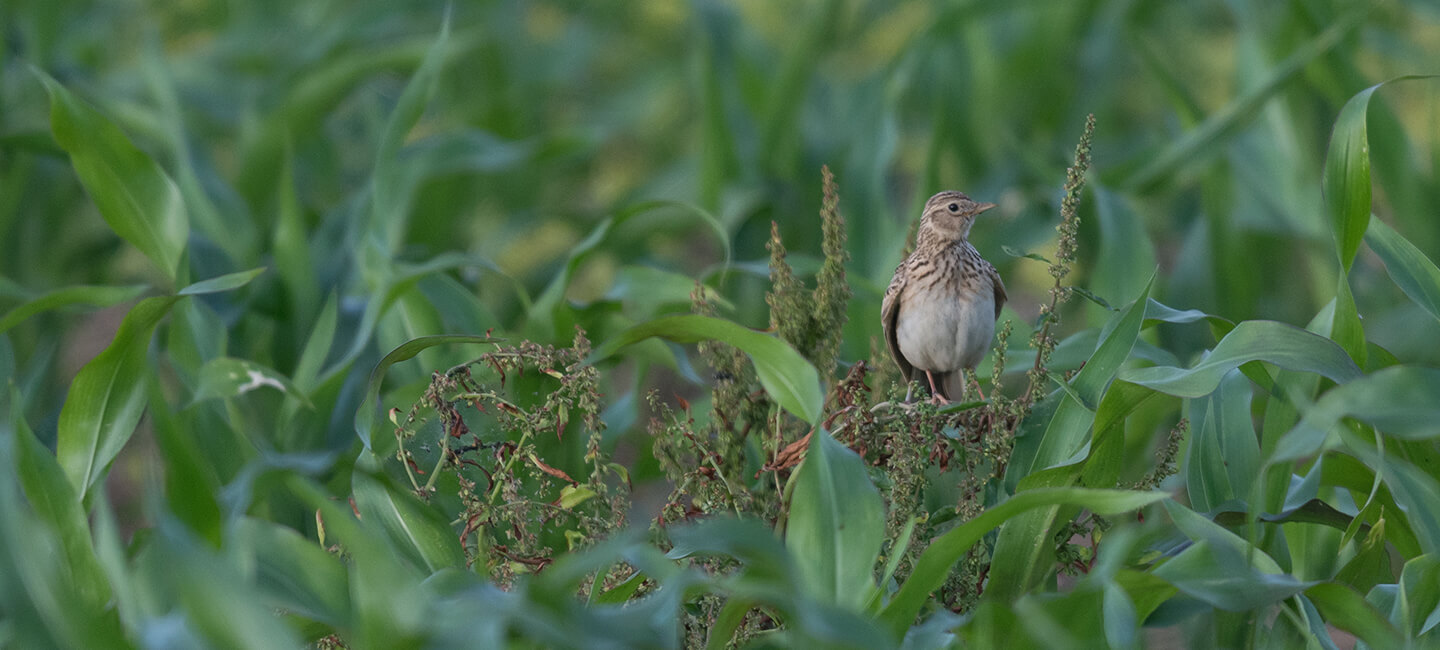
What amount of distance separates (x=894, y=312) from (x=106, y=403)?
1117mm

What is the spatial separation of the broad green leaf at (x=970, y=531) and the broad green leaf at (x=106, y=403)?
3.58 ft

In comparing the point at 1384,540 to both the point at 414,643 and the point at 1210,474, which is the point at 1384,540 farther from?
the point at 414,643

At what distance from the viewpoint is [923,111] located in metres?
4.39

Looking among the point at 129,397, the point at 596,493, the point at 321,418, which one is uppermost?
the point at 596,493

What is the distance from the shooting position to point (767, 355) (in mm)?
1535

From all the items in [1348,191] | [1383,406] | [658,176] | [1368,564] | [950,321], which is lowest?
[658,176]

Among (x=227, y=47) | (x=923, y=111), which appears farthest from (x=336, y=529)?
(x=227, y=47)

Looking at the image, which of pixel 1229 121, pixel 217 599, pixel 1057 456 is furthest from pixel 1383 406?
pixel 1229 121

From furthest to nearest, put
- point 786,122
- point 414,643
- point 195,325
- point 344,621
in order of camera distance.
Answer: point 786,122 → point 195,325 → point 344,621 → point 414,643

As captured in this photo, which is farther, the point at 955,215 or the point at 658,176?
the point at 658,176

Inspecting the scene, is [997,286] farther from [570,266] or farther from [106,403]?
[106,403]

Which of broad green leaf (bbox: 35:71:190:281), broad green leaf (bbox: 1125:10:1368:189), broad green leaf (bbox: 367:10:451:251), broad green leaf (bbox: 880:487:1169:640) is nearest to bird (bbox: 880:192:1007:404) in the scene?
broad green leaf (bbox: 880:487:1169:640)

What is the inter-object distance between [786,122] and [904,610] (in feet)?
8.05

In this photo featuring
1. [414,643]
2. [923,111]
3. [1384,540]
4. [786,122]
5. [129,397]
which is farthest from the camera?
[923,111]
